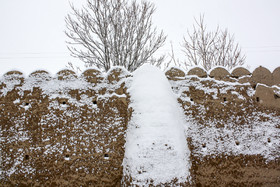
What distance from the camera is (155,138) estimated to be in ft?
6.06

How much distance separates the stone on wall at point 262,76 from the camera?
8.21 feet

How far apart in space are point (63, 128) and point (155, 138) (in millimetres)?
949

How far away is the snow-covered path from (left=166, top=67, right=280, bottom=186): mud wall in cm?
26

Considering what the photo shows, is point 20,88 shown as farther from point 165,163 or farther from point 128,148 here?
point 165,163

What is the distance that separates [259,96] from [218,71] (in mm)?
564

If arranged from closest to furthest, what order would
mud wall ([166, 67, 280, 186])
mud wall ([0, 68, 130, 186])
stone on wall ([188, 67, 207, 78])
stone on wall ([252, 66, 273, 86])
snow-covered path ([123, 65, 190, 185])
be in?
snow-covered path ([123, 65, 190, 185]) < mud wall ([0, 68, 130, 186]) < mud wall ([166, 67, 280, 186]) < stone on wall ([188, 67, 207, 78]) < stone on wall ([252, 66, 273, 86])

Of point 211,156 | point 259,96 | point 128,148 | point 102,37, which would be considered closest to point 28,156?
point 128,148

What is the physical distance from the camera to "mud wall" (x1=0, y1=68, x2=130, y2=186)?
6.46ft

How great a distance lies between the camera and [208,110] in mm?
2283

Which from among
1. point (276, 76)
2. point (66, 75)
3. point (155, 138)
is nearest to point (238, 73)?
point (276, 76)

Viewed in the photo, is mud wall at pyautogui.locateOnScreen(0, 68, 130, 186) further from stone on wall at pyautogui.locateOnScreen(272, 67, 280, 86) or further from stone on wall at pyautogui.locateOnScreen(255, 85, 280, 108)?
stone on wall at pyautogui.locateOnScreen(272, 67, 280, 86)

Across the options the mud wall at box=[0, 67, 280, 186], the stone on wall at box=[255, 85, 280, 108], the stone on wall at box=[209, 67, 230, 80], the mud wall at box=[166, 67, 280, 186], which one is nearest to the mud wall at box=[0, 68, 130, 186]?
the mud wall at box=[0, 67, 280, 186]

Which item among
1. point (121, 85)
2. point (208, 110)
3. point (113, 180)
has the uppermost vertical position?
point (121, 85)

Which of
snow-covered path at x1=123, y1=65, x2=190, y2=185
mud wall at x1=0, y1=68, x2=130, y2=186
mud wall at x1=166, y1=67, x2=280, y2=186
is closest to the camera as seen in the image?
snow-covered path at x1=123, y1=65, x2=190, y2=185
